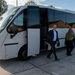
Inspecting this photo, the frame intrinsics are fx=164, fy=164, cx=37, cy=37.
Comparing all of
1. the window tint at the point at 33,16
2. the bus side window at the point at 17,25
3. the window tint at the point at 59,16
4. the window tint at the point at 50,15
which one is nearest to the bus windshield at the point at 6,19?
the bus side window at the point at 17,25

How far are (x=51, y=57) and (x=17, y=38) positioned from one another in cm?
254

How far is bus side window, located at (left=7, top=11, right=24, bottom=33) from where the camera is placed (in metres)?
7.62

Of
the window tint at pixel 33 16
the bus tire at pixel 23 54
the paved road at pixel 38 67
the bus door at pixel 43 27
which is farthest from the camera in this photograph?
the bus door at pixel 43 27

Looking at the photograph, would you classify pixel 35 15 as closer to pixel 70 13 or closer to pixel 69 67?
pixel 69 67

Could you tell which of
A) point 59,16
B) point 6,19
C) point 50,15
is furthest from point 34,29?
point 59,16

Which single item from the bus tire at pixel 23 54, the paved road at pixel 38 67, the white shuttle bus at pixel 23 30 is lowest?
the paved road at pixel 38 67

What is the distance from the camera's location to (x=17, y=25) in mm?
7918

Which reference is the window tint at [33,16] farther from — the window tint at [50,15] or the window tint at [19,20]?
the window tint at [50,15]

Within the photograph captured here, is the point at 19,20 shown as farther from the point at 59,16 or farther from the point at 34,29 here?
the point at 59,16

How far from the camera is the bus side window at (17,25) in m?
7.62

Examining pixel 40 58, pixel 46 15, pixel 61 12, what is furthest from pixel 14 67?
pixel 61 12

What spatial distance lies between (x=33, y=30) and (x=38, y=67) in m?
1.98

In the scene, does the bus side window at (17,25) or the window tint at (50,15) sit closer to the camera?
the bus side window at (17,25)

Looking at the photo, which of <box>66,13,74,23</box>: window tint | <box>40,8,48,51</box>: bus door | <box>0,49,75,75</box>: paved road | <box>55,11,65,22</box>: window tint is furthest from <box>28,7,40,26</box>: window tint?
<box>66,13,74,23</box>: window tint
